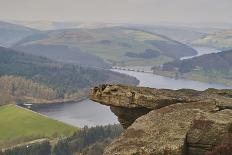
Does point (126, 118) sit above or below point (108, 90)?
below

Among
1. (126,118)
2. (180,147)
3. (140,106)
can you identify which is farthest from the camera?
(126,118)

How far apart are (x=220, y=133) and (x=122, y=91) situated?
8.71 m

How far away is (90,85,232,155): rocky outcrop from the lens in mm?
21344

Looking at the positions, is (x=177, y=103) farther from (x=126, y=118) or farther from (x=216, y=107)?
(x=126, y=118)

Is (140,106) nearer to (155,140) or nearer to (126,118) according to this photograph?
(126,118)

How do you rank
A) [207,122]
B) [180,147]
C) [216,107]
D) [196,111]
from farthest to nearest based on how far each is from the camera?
1. [216,107]
2. [196,111]
3. [207,122]
4. [180,147]

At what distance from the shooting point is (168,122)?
78.0ft

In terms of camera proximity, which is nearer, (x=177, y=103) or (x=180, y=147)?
(x=180, y=147)

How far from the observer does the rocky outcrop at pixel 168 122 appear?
2134cm

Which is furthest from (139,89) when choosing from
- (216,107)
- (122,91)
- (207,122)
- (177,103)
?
(207,122)

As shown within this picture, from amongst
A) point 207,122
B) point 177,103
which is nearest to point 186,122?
point 207,122

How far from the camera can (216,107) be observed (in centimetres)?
2650

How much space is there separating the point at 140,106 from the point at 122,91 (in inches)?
62.4

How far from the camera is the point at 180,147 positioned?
69.3 feet
